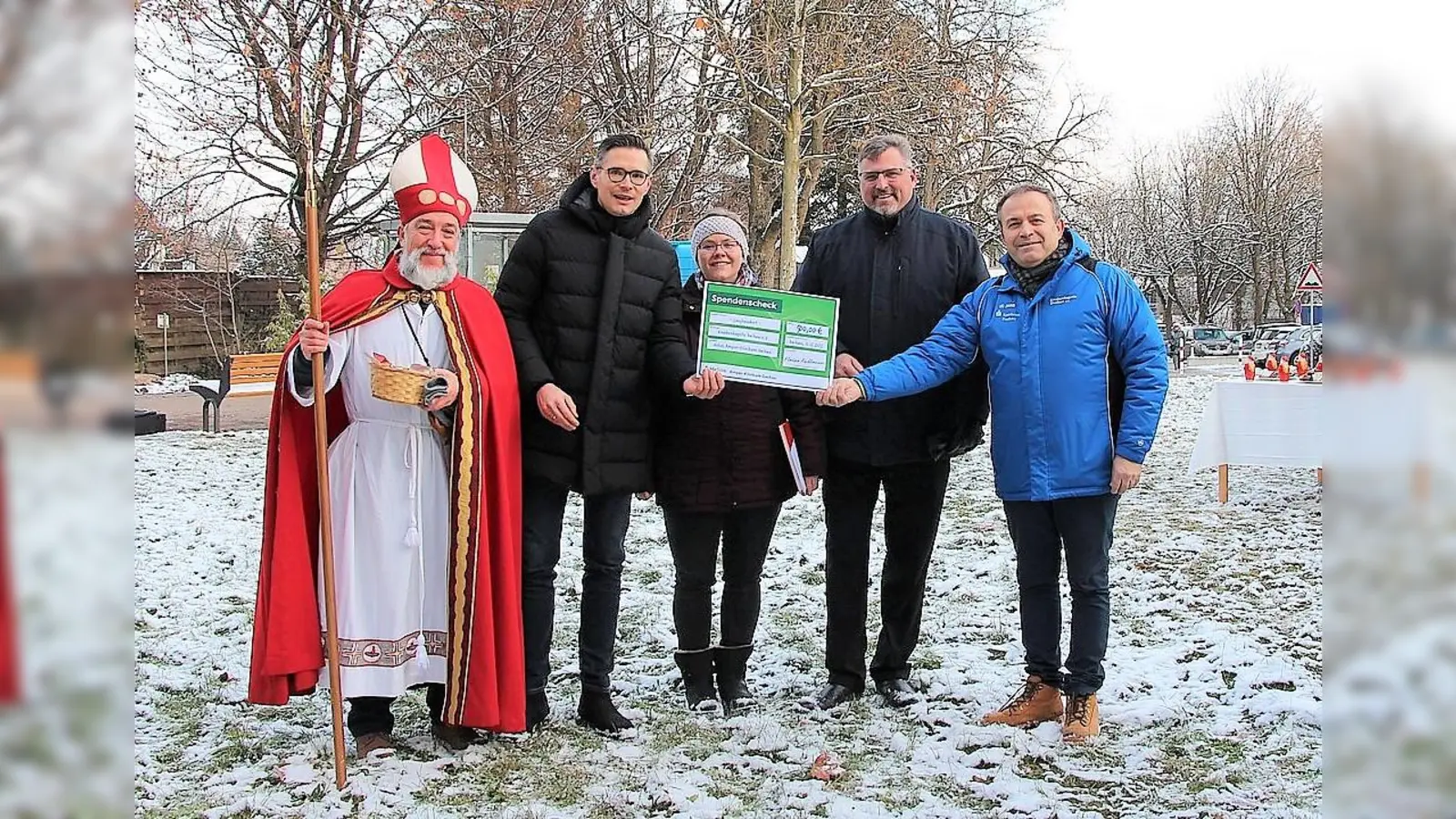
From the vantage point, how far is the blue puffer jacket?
4305 mm

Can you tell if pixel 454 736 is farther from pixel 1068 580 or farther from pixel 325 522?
pixel 1068 580

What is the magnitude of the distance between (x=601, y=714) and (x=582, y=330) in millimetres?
1483

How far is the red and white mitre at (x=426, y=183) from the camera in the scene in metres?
4.18

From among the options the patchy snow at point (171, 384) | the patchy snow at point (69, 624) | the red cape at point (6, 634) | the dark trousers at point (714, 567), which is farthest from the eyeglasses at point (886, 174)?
the patchy snow at point (171, 384)

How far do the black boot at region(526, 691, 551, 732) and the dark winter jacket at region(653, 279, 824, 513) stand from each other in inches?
34.6

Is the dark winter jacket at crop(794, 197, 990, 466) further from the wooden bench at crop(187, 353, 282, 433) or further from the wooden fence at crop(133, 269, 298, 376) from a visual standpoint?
the wooden fence at crop(133, 269, 298, 376)

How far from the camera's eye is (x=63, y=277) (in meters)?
0.74

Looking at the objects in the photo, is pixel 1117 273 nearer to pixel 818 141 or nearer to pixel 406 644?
pixel 406 644

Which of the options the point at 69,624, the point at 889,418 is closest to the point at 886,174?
the point at 889,418

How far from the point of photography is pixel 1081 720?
176 inches

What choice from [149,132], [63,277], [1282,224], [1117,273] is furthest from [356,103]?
[1282,224]

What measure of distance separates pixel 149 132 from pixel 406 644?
11.1m

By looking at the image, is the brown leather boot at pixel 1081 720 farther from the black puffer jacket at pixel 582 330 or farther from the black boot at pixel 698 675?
the black puffer jacket at pixel 582 330

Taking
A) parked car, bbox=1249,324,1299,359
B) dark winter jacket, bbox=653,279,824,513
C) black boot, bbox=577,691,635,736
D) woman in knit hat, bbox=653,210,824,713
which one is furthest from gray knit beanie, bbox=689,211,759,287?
parked car, bbox=1249,324,1299,359
